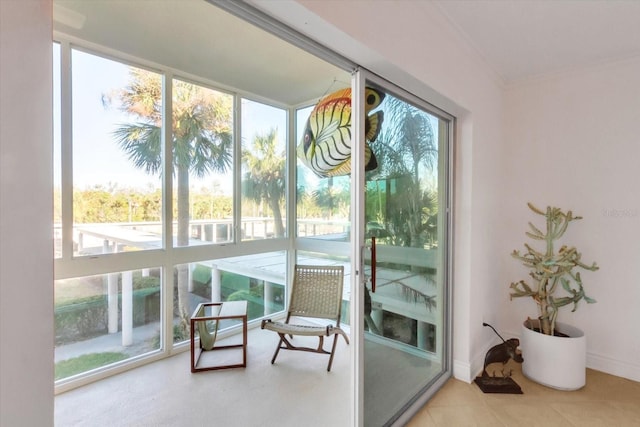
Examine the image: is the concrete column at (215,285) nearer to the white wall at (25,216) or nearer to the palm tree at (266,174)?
the palm tree at (266,174)

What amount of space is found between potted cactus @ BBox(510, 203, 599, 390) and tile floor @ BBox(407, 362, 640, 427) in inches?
4.3

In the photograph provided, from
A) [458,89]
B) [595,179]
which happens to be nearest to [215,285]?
[458,89]

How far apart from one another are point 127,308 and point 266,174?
6.66ft

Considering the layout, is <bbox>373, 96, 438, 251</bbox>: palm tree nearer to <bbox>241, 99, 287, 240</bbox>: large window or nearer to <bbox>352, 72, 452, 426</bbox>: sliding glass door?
<bbox>352, 72, 452, 426</bbox>: sliding glass door

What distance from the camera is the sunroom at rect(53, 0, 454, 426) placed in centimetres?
175

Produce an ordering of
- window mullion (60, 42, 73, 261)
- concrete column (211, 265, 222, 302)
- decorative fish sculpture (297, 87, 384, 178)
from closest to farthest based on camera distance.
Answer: decorative fish sculpture (297, 87, 384, 178), window mullion (60, 42, 73, 261), concrete column (211, 265, 222, 302)

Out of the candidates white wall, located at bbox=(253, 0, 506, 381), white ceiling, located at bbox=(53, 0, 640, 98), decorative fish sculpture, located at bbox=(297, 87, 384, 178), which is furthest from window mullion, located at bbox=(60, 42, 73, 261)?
white wall, located at bbox=(253, 0, 506, 381)

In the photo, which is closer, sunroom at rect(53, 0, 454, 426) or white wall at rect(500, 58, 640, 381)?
sunroom at rect(53, 0, 454, 426)

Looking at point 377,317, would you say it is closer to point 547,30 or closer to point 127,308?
point 547,30

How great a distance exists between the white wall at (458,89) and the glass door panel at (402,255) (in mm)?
137

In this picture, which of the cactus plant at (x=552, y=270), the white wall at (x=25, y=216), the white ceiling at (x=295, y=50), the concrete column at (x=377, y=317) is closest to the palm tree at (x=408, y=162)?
the concrete column at (x=377, y=317)

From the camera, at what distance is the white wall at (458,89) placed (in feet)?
3.96

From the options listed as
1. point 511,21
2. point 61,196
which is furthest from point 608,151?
point 61,196

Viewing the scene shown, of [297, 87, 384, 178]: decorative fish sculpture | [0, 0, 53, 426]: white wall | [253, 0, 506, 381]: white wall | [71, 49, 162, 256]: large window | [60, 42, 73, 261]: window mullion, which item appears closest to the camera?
[0, 0, 53, 426]: white wall
